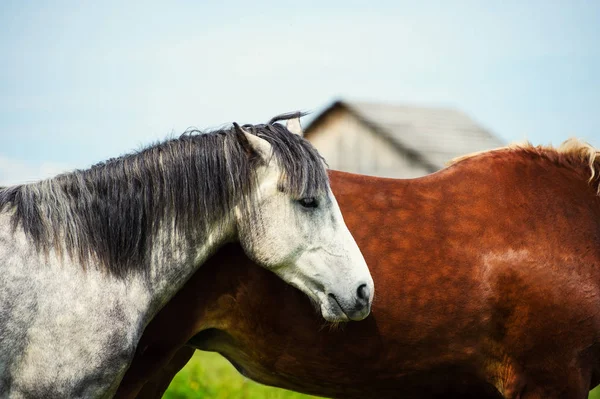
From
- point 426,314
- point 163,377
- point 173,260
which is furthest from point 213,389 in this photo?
point 173,260

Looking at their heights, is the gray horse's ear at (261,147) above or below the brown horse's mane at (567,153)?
above

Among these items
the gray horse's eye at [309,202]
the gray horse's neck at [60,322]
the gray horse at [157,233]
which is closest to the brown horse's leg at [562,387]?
the gray horse at [157,233]

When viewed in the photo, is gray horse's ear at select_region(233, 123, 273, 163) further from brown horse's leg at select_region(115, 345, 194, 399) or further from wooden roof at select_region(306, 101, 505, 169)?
wooden roof at select_region(306, 101, 505, 169)

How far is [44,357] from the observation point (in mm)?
3098

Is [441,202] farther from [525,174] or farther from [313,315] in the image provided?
[313,315]

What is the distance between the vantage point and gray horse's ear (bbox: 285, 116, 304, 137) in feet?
12.4

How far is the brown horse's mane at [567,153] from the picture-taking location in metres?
4.52

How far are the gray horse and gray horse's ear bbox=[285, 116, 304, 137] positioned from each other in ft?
0.62

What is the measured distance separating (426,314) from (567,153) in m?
1.59

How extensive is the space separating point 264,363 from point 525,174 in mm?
2094

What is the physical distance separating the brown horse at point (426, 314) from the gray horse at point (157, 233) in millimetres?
452

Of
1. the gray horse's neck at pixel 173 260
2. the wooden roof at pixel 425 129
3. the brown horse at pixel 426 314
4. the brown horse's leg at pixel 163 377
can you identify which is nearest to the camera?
the gray horse's neck at pixel 173 260

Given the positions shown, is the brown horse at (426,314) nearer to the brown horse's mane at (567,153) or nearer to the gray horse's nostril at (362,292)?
the brown horse's mane at (567,153)

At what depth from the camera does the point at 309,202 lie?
342 cm
